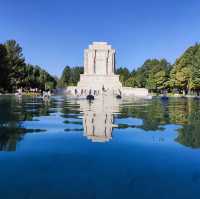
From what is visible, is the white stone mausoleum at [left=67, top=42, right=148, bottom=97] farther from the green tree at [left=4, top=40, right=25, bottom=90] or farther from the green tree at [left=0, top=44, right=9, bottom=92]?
the green tree at [left=0, top=44, right=9, bottom=92]

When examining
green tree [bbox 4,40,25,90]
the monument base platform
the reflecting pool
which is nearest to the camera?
the reflecting pool

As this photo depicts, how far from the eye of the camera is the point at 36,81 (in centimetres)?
10794

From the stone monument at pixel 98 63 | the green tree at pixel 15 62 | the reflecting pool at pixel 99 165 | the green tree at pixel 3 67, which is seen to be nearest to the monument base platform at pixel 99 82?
the stone monument at pixel 98 63

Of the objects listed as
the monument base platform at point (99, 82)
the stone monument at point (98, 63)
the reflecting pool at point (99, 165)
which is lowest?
the reflecting pool at point (99, 165)

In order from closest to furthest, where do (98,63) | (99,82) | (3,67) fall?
1. (3,67)
2. (99,82)
3. (98,63)

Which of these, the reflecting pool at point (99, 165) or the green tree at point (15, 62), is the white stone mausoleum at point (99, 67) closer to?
the green tree at point (15, 62)

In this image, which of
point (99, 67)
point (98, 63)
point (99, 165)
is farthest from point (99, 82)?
point (99, 165)

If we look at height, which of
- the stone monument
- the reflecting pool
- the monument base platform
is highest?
the stone monument

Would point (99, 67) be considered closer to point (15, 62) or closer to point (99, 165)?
point (15, 62)

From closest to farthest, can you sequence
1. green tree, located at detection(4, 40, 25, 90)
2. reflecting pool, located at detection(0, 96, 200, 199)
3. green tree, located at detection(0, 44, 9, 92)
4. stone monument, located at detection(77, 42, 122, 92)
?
reflecting pool, located at detection(0, 96, 200, 199), green tree, located at detection(0, 44, 9, 92), green tree, located at detection(4, 40, 25, 90), stone monument, located at detection(77, 42, 122, 92)

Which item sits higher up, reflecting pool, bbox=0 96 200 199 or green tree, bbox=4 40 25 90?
green tree, bbox=4 40 25 90

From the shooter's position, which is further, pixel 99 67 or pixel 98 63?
pixel 99 67

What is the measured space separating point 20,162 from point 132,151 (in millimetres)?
3039

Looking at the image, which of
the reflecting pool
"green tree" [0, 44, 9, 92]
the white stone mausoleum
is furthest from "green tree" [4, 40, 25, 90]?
the reflecting pool
